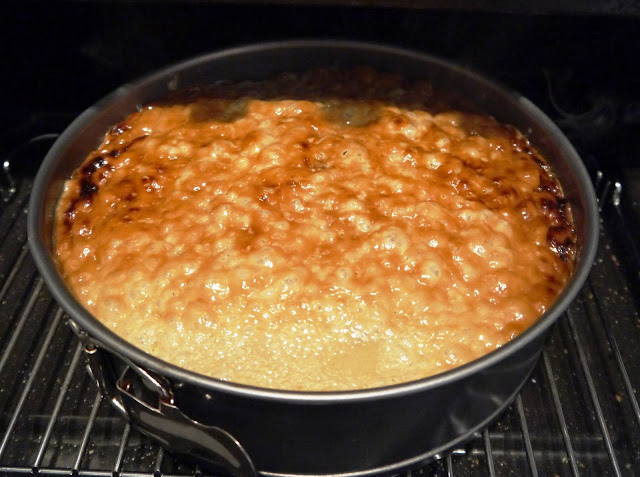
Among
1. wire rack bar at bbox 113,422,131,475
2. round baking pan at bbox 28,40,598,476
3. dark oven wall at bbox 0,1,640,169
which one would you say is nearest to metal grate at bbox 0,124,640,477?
wire rack bar at bbox 113,422,131,475

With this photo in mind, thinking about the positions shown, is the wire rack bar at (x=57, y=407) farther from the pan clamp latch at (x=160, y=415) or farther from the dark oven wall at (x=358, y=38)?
the dark oven wall at (x=358, y=38)

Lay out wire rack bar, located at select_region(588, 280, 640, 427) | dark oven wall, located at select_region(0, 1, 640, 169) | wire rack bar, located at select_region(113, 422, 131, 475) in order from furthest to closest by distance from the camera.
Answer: dark oven wall, located at select_region(0, 1, 640, 169)
wire rack bar, located at select_region(588, 280, 640, 427)
wire rack bar, located at select_region(113, 422, 131, 475)

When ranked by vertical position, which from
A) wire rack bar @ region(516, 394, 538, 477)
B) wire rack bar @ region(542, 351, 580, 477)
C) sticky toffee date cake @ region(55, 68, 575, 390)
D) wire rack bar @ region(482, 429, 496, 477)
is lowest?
wire rack bar @ region(482, 429, 496, 477)

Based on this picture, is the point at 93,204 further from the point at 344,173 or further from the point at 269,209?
the point at 344,173

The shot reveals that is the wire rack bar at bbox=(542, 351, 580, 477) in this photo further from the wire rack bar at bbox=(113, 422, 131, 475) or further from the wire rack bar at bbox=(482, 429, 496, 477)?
the wire rack bar at bbox=(113, 422, 131, 475)

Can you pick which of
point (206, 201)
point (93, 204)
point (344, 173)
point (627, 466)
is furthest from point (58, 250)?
point (627, 466)

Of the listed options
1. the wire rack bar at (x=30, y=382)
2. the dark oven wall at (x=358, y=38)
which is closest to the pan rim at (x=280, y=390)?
the dark oven wall at (x=358, y=38)

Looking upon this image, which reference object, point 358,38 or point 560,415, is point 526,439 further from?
point 358,38

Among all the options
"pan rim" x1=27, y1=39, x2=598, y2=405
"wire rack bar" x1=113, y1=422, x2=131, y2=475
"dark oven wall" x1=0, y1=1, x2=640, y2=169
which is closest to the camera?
"pan rim" x1=27, y1=39, x2=598, y2=405
